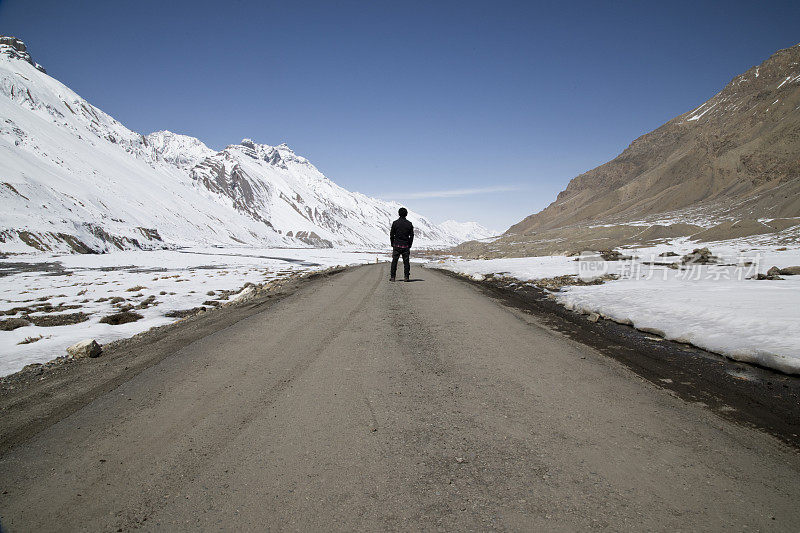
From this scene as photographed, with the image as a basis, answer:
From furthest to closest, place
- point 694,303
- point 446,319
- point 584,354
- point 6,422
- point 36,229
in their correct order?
point 36,229
point 694,303
point 446,319
point 584,354
point 6,422

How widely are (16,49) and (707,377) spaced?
250220mm

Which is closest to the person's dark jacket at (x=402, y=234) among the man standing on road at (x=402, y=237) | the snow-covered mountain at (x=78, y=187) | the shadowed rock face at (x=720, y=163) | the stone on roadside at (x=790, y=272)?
the man standing on road at (x=402, y=237)

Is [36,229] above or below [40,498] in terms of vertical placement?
above

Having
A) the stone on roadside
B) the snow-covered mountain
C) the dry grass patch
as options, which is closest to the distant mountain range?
the stone on roadside

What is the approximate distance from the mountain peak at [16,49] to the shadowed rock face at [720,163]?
220 m

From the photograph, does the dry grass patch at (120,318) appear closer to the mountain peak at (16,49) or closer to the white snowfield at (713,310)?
the white snowfield at (713,310)

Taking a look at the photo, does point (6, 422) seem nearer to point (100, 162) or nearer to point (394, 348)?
point (394, 348)

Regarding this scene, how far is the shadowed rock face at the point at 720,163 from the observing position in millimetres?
61125

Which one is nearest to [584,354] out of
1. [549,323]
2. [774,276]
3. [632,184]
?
[549,323]

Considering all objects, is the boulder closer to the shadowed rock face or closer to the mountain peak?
the shadowed rock face

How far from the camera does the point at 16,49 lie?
161 metres

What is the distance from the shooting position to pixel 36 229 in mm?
52531

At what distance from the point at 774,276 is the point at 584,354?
34.7 ft

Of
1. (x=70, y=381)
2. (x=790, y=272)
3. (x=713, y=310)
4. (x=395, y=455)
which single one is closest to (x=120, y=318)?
(x=70, y=381)
